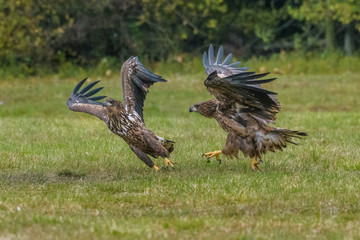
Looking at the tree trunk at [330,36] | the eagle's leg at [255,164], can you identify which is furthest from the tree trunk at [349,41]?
the eagle's leg at [255,164]

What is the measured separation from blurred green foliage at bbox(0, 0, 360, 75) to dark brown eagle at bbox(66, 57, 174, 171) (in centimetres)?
1676

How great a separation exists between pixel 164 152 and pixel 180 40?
19.4 metres

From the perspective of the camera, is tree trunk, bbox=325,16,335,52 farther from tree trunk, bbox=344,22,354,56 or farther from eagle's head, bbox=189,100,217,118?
eagle's head, bbox=189,100,217,118

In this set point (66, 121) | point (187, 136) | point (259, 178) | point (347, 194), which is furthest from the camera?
point (66, 121)

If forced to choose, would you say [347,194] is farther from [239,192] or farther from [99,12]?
[99,12]

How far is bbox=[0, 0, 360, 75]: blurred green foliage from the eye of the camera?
84.4 ft

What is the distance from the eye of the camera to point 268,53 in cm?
2794

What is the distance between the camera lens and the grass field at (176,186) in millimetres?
5539

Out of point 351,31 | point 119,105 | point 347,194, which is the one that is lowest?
point 347,194

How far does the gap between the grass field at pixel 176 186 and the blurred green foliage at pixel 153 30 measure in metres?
12.3

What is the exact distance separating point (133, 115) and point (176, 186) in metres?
1.31

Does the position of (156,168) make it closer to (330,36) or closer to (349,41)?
(330,36)

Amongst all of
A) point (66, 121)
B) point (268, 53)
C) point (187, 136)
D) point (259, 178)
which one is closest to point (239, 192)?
point (259, 178)

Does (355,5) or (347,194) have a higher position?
(355,5)
